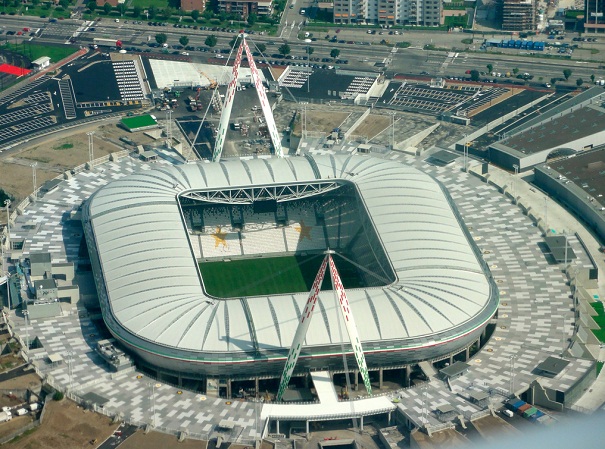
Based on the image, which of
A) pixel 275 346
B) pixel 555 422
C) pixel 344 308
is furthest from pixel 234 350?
pixel 555 422

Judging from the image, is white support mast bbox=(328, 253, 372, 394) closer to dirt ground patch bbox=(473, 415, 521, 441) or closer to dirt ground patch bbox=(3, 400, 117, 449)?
dirt ground patch bbox=(473, 415, 521, 441)

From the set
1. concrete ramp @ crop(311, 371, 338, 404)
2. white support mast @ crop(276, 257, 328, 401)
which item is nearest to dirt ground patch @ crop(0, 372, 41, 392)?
white support mast @ crop(276, 257, 328, 401)

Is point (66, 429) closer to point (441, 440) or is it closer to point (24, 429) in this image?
point (24, 429)

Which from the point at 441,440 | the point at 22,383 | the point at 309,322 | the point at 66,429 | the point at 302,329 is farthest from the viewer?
the point at 22,383

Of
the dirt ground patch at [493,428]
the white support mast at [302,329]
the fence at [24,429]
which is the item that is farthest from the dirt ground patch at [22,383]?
the dirt ground patch at [493,428]

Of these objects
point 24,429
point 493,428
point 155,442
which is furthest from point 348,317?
point 24,429

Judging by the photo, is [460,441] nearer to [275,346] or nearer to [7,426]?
[275,346]

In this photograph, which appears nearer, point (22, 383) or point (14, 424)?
point (14, 424)
